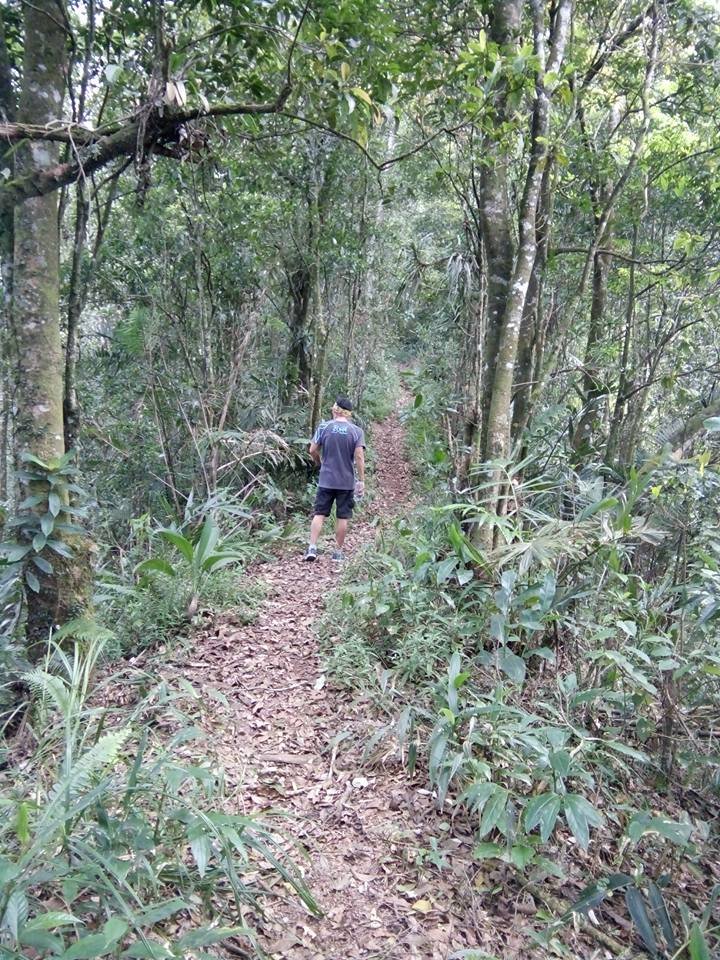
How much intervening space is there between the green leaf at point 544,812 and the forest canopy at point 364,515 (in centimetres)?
1

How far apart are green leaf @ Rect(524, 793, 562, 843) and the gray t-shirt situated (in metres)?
4.14

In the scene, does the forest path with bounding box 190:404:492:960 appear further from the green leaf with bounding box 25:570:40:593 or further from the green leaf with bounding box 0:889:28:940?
the green leaf with bounding box 25:570:40:593

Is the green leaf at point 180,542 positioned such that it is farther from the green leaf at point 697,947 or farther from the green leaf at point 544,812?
the green leaf at point 697,947

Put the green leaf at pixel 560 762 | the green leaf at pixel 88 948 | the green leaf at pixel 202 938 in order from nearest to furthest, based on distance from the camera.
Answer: the green leaf at pixel 88 948 → the green leaf at pixel 202 938 → the green leaf at pixel 560 762

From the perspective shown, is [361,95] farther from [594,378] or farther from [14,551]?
[594,378]

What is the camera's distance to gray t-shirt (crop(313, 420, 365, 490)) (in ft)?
21.8

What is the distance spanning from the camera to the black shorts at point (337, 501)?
22.0 feet

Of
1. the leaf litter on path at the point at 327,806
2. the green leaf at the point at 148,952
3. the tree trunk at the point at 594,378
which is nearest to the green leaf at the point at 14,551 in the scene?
the leaf litter on path at the point at 327,806

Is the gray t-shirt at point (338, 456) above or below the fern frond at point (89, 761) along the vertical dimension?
above

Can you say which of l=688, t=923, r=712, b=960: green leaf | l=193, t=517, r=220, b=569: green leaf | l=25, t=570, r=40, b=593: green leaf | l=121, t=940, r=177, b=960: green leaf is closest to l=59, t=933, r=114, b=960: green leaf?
l=121, t=940, r=177, b=960: green leaf

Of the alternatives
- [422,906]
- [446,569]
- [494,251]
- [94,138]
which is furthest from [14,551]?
[494,251]

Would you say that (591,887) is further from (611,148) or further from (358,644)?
(611,148)

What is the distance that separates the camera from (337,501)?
6730 mm

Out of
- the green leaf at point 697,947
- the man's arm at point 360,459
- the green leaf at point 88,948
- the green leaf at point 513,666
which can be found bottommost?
the green leaf at point 697,947
